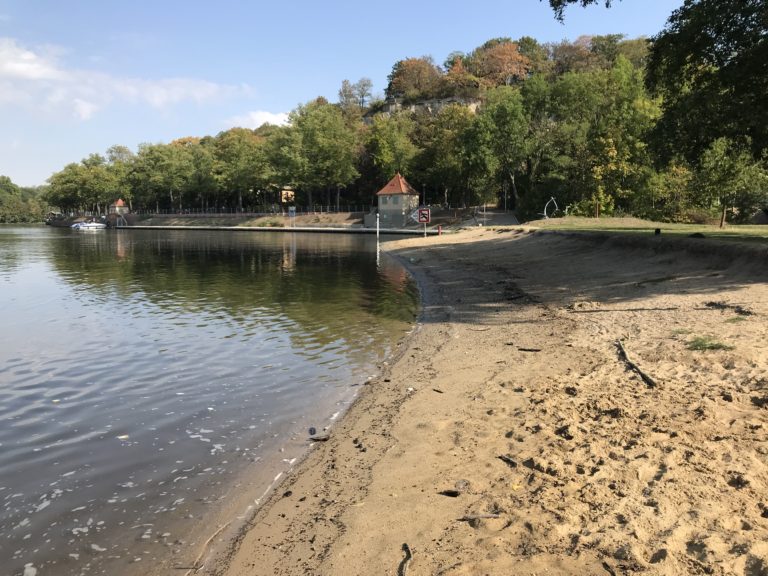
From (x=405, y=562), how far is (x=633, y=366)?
6299 millimetres

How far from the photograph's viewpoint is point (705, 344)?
9.62m

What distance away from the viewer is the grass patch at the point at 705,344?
9.34m

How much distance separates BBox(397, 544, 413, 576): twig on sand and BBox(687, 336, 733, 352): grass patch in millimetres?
7353

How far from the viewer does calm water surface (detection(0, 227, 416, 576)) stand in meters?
5.78

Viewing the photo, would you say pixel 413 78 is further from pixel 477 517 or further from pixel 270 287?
pixel 477 517

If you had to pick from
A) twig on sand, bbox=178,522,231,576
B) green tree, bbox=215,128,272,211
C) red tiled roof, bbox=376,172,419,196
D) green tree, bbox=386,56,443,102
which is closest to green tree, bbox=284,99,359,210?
green tree, bbox=215,128,272,211

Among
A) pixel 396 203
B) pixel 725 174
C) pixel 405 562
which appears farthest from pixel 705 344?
pixel 396 203

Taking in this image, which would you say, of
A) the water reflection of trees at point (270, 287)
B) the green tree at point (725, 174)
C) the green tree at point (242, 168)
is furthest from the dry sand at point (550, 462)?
the green tree at point (242, 168)

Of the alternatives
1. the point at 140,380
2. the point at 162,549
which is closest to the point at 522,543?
the point at 162,549

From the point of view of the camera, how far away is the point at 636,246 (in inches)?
898

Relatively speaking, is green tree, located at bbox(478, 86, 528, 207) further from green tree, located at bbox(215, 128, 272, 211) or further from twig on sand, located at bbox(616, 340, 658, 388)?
twig on sand, located at bbox(616, 340, 658, 388)

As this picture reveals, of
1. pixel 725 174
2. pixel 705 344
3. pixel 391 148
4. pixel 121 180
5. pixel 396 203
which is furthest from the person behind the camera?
pixel 121 180

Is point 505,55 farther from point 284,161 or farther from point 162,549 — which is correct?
point 162,549

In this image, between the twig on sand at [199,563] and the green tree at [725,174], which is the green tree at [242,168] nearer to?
the green tree at [725,174]
